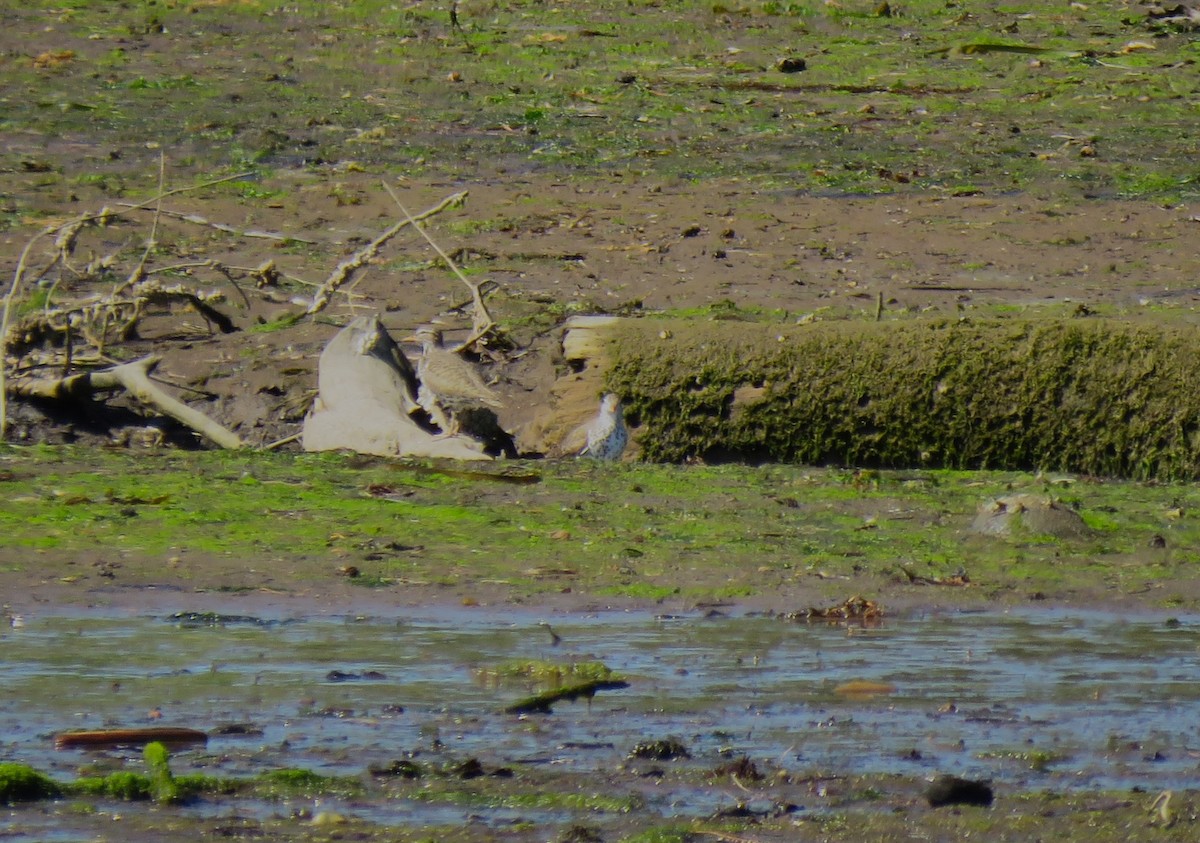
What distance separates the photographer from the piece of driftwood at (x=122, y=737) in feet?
14.9

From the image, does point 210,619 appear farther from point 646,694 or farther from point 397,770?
point 397,770

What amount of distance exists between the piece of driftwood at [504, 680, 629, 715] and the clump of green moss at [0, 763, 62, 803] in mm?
1141

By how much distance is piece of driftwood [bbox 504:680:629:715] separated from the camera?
493 centimetres

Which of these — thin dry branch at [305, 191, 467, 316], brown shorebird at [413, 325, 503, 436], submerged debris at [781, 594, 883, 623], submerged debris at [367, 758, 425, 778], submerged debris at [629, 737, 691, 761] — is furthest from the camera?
thin dry branch at [305, 191, 467, 316]

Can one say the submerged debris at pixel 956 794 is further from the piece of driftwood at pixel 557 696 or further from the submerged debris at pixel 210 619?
the submerged debris at pixel 210 619

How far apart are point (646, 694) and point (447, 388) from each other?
397 centimetres

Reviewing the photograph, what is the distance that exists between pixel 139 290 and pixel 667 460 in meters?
2.93

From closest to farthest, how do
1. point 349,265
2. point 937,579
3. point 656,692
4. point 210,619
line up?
point 656,692, point 210,619, point 937,579, point 349,265

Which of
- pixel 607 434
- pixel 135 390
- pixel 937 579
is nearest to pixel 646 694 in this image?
pixel 937 579

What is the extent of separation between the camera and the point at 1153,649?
5.79 meters

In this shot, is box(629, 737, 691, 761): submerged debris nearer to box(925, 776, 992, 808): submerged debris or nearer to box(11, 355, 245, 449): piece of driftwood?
box(925, 776, 992, 808): submerged debris

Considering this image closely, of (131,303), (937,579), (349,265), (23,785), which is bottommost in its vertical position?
(937,579)

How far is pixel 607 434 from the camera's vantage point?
27.6 ft

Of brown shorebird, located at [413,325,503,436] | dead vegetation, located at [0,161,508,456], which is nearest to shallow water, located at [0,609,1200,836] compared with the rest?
brown shorebird, located at [413,325,503,436]
